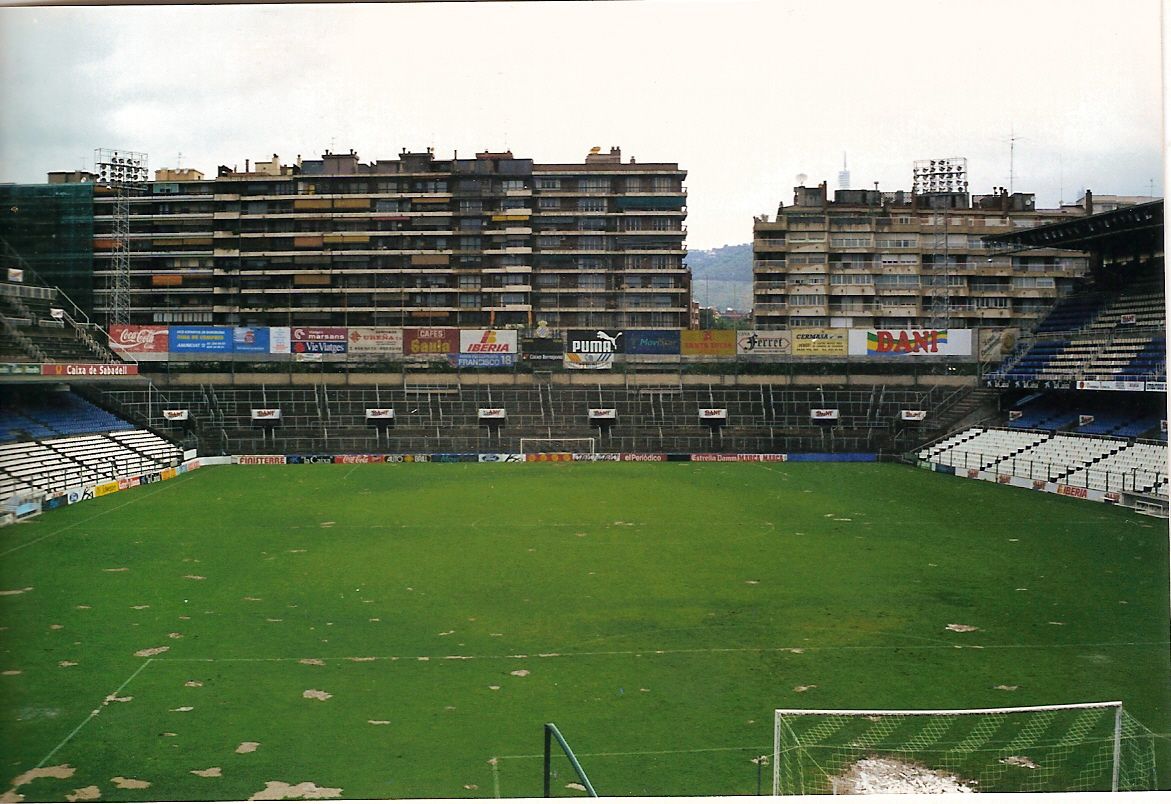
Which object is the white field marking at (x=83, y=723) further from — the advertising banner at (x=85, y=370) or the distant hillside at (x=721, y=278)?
the distant hillside at (x=721, y=278)

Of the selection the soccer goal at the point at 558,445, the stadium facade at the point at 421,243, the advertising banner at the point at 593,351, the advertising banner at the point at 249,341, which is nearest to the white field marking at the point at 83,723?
the soccer goal at the point at 558,445

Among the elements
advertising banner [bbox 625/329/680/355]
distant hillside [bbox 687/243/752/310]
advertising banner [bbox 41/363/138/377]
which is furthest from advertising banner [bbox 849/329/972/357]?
distant hillside [bbox 687/243/752/310]

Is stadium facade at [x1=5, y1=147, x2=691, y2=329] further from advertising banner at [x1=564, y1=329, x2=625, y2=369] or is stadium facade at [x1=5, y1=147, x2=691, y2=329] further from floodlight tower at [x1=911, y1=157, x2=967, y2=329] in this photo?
floodlight tower at [x1=911, y1=157, x2=967, y2=329]

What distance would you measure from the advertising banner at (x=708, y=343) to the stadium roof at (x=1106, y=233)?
8703 millimetres

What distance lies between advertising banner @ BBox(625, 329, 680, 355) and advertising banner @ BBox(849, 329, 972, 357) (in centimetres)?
561

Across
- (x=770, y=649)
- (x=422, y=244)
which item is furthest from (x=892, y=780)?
(x=422, y=244)

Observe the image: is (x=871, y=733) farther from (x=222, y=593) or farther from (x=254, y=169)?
(x=254, y=169)

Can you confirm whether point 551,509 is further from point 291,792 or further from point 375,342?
point 375,342

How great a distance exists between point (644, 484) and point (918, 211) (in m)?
21.4

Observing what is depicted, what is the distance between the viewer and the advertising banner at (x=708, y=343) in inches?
1233

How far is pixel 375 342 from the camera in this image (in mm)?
30750

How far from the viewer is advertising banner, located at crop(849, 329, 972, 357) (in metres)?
30.1

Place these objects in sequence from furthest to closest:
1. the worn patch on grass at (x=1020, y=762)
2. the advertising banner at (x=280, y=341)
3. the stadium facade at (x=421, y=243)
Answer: the stadium facade at (x=421, y=243) → the advertising banner at (x=280, y=341) → the worn patch on grass at (x=1020, y=762)

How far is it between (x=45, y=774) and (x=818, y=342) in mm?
27439
